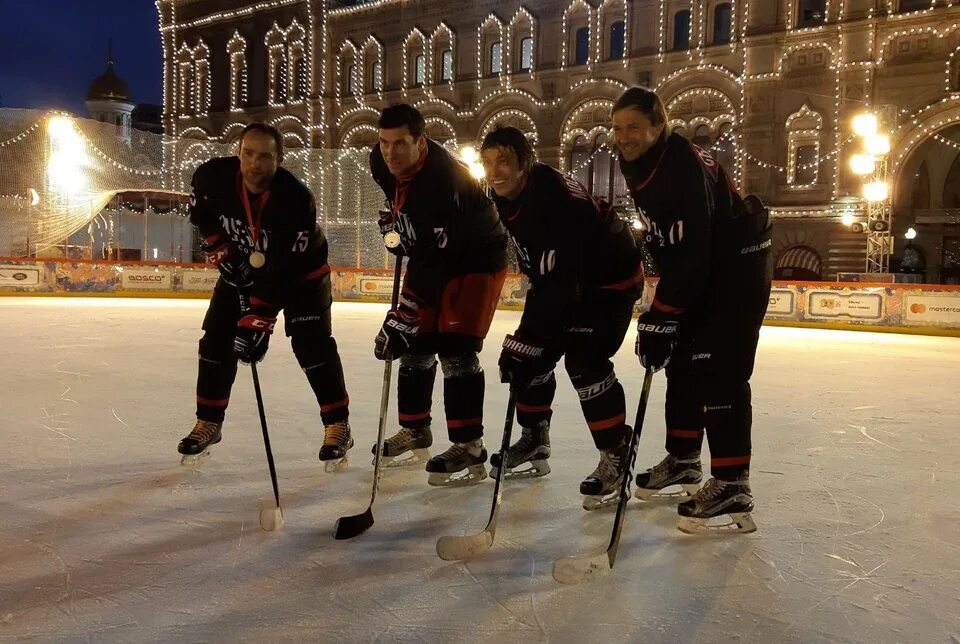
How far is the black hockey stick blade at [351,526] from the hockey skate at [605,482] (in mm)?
850

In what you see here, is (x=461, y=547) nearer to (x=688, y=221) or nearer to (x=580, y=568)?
(x=580, y=568)

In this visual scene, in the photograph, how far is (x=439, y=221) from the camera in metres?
3.22

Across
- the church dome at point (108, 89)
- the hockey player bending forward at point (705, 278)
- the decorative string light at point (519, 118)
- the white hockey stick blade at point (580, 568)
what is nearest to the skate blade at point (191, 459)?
the white hockey stick blade at point (580, 568)

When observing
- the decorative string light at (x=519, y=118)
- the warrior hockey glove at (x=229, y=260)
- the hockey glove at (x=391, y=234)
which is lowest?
the warrior hockey glove at (x=229, y=260)

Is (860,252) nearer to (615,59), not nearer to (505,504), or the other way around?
(615,59)

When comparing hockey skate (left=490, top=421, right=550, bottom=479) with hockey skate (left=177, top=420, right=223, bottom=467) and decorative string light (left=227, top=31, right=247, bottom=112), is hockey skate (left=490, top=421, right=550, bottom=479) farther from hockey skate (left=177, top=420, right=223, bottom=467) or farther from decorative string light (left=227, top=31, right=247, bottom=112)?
decorative string light (left=227, top=31, right=247, bottom=112)

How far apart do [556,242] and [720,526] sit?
1156mm

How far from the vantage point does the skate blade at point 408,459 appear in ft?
11.9

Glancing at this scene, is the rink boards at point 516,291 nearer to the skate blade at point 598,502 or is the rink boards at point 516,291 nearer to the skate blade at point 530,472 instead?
the skate blade at point 530,472

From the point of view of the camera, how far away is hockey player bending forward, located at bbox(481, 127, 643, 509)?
291 centimetres

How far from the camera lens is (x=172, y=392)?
5.41m

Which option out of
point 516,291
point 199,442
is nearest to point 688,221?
point 199,442

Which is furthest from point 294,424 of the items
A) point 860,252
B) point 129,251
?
point 860,252

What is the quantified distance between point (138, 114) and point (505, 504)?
176ft
